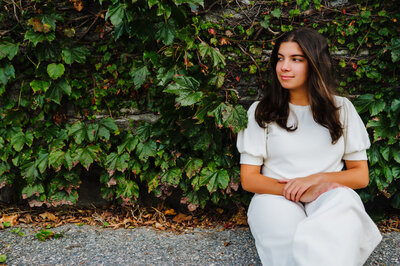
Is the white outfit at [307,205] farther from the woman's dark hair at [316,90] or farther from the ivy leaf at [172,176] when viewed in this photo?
the ivy leaf at [172,176]

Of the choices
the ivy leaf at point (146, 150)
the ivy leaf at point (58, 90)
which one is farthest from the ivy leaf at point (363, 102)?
the ivy leaf at point (58, 90)

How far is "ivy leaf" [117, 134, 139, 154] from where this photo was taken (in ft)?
7.86

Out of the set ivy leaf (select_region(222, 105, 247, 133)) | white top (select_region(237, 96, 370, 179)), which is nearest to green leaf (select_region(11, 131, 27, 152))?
ivy leaf (select_region(222, 105, 247, 133))

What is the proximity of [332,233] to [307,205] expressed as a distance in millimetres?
322

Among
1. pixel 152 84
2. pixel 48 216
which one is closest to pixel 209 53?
pixel 152 84

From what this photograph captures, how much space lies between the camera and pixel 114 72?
2.44m

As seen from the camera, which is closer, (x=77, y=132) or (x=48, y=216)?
(x=77, y=132)

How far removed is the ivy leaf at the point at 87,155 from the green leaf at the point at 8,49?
842 mm

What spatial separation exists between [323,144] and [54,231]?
6.78ft

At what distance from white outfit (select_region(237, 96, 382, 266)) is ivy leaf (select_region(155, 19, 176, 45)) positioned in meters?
0.73

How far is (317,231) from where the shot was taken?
138 cm

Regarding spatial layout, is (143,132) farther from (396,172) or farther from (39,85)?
(396,172)

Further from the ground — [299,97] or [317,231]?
[299,97]

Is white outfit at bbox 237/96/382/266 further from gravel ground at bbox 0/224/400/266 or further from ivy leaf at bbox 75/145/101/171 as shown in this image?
ivy leaf at bbox 75/145/101/171
